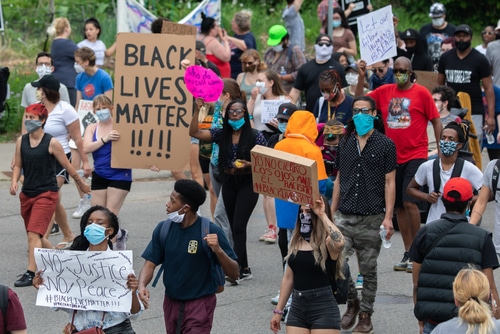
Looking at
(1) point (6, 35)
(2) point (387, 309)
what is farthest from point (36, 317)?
(1) point (6, 35)

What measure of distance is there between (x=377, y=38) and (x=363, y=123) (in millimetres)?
3726

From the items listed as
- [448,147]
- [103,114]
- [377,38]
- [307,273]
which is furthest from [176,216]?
[377,38]

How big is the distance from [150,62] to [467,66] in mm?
4392

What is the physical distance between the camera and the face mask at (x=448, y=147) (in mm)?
8844

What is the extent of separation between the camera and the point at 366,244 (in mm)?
8734

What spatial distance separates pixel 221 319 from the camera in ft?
30.3

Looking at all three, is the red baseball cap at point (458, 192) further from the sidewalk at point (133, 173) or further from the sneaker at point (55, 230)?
the sidewalk at point (133, 173)

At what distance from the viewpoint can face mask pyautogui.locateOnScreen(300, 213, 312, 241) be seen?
24.1ft

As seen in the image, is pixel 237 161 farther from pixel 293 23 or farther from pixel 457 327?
pixel 293 23

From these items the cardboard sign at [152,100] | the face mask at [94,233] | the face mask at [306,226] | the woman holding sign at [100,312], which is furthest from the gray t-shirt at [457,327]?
the cardboard sign at [152,100]

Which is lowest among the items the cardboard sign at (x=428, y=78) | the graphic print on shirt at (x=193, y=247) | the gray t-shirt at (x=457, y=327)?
the graphic print on shirt at (x=193, y=247)

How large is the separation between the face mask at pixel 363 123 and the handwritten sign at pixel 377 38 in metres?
3.41

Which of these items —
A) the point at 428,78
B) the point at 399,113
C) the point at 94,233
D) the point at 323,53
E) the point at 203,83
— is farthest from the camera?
the point at 428,78

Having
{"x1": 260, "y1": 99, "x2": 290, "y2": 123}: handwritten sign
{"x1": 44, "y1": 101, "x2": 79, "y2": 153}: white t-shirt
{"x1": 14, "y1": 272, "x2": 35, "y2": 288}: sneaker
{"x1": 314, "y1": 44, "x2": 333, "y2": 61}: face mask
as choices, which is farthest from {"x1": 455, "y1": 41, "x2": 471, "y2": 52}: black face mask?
{"x1": 14, "y1": 272, "x2": 35, "y2": 288}: sneaker
